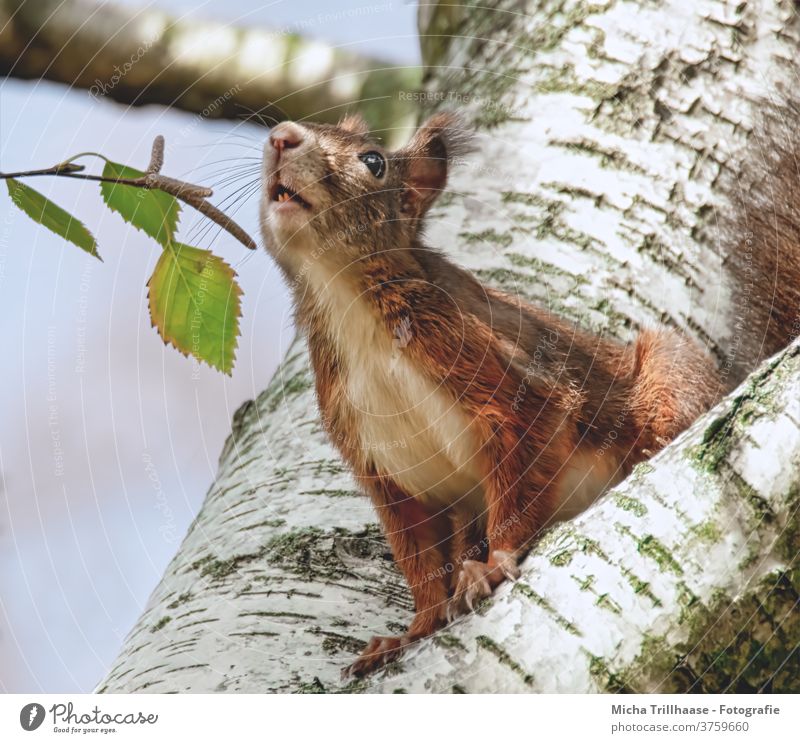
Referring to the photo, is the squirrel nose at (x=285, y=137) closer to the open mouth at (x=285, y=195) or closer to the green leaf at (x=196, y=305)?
the open mouth at (x=285, y=195)

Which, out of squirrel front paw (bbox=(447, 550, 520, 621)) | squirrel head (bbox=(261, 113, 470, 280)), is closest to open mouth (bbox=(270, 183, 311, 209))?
squirrel head (bbox=(261, 113, 470, 280))

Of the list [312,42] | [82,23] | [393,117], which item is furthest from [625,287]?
[82,23]

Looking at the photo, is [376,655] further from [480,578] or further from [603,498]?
[603,498]

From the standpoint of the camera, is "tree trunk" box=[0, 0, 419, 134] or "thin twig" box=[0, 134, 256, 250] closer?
"thin twig" box=[0, 134, 256, 250]

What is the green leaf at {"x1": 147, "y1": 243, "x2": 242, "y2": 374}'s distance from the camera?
1.29m

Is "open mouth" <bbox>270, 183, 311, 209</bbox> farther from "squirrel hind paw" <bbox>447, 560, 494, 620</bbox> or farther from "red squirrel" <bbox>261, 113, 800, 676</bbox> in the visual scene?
"squirrel hind paw" <bbox>447, 560, 494, 620</bbox>

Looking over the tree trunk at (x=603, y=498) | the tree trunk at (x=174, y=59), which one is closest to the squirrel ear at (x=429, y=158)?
the tree trunk at (x=603, y=498)

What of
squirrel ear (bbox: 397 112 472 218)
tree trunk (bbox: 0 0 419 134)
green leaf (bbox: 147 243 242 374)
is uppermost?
tree trunk (bbox: 0 0 419 134)

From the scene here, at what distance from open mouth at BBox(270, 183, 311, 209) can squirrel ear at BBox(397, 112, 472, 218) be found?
0.24m

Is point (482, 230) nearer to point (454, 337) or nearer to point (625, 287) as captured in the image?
Answer: point (625, 287)

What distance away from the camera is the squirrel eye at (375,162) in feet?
6.49

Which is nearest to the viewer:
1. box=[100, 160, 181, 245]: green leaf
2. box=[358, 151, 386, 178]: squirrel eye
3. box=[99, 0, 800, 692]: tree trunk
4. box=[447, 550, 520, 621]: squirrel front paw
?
box=[99, 0, 800, 692]: tree trunk

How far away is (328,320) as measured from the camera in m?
1.98

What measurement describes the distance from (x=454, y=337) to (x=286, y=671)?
68 cm
